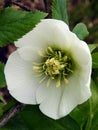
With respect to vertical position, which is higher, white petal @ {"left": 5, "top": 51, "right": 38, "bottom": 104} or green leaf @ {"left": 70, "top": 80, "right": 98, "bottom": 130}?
white petal @ {"left": 5, "top": 51, "right": 38, "bottom": 104}

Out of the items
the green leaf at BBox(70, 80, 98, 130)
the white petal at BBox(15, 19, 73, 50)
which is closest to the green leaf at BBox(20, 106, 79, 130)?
the green leaf at BBox(70, 80, 98, 130)

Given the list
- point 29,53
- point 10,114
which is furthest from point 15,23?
point 10,114

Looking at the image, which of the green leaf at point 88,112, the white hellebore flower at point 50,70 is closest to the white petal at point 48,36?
the white hellebore flower at point 50,70

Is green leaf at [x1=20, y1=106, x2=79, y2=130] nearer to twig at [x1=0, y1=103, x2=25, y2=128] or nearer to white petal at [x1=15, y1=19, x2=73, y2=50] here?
twig at [x1=0, y1=103, x2=25, y2=128]

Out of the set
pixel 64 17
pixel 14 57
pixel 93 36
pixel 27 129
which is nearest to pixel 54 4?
→ pixel 64 17

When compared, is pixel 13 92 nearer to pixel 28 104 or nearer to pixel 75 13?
pixel 28 104

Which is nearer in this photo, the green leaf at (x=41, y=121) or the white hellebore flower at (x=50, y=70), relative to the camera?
the white hellebore flower at (x=50, y=70)

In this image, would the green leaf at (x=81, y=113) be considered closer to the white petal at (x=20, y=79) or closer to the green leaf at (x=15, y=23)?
the white petal at (x=20, y=79)

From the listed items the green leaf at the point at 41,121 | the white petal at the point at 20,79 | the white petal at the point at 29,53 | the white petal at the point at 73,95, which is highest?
the white petal at the point at 29,53

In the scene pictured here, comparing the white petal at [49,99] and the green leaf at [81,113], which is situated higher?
the white petal at [49,99]
